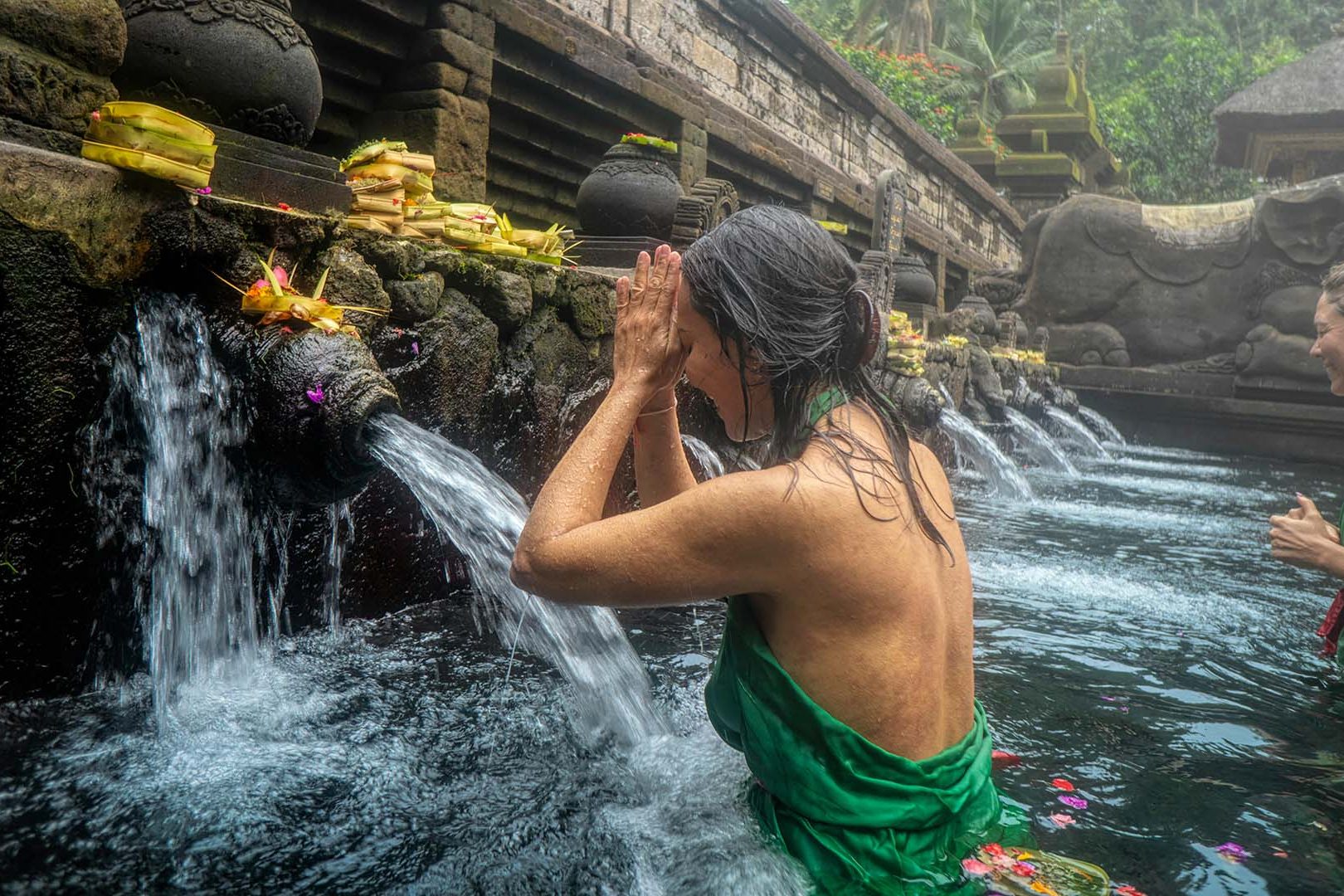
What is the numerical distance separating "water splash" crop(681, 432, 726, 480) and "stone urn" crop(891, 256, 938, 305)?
762 cm

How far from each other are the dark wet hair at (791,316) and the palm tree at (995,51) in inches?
1213

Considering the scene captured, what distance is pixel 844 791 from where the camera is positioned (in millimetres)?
1647

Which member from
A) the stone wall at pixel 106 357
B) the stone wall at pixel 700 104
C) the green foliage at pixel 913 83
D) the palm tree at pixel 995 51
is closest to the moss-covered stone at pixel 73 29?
the stone wall at pixel 106 357

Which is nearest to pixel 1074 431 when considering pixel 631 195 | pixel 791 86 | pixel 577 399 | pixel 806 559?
pixel 791 86

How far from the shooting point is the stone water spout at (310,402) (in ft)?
7.84

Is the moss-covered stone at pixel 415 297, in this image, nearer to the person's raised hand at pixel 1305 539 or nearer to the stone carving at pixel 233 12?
the stone carving at pixel 233 12

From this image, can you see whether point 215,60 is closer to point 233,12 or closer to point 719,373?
point 233,12

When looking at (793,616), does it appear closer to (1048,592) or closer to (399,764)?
(399,764)

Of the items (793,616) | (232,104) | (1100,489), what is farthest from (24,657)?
(1100,489)

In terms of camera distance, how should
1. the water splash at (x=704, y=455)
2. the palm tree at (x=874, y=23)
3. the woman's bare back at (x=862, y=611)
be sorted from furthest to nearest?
1. the palm tree at (x=874, y=23)
2. the water splash at (x=704, y=455)
3. the woman's bare back at (x=862, y=611)

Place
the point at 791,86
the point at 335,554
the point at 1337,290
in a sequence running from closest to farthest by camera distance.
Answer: the point at 1337,290, the point at 335,554, the point at 791,86

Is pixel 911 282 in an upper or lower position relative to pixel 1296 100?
lower

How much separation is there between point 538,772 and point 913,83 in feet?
77.5

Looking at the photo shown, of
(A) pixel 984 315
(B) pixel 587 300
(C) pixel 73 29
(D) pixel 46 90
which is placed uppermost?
(A) pixel 984 315
